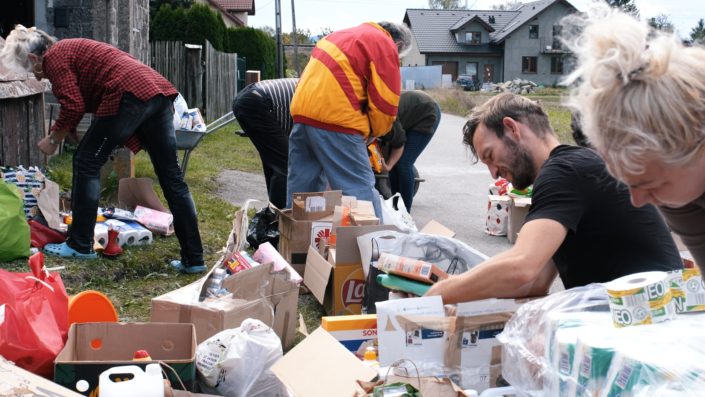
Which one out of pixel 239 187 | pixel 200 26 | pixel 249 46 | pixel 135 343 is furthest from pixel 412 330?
pixel 249 46

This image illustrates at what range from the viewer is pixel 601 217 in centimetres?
275

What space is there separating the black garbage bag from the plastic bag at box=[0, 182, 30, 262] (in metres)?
1.52

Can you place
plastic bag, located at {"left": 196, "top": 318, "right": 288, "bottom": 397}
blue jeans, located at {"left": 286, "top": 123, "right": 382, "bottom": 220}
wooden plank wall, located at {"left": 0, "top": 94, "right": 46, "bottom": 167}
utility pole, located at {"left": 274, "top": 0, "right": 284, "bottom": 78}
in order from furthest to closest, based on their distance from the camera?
utility pole, located at {"left": 274, "top": 0, "right": 284, "bottom": 78} → wooden plank wall, located at {"left": 0, "top": 94, "right": 46, "bottom": 167} → blue jeans, located at {"left": 286, "top": 123, "right": 382, "bottom": 220} → plastic bag, located at {"left": 196, "top": 318, "right": 288, "bottom": 397}

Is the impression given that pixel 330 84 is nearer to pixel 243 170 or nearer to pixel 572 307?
pixel 572 307

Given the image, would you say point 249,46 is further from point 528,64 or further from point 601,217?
point 528,64

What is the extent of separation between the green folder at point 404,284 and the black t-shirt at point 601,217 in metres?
0.75

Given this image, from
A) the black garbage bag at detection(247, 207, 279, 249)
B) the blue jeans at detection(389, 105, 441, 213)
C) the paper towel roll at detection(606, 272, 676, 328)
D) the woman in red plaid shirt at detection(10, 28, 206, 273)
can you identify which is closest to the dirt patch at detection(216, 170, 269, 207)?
the blue jeans at detection(389, 105, 441, 213)

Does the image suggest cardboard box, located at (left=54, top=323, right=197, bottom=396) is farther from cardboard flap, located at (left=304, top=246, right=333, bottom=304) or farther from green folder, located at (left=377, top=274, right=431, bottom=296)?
cardboard flap, located at (left=304, top=246, right=333, bottom=304)

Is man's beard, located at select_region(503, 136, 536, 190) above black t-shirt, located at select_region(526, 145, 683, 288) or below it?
above

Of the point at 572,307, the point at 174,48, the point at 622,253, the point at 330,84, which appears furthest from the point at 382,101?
the point at 174,48

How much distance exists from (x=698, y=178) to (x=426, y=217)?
7110mm

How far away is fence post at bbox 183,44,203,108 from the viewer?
1811 centimetres

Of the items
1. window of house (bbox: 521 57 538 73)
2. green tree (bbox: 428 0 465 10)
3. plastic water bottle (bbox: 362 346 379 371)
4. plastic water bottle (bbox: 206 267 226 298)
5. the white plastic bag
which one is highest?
green tree (bbox: 428 0 465 10)

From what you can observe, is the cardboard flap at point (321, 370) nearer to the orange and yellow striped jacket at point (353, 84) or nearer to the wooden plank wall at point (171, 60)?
the orange and yellow striped jacket at point (353, 84)
